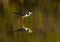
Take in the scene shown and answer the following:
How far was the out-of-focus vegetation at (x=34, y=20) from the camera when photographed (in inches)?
59.7

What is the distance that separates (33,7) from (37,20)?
0.27 feet

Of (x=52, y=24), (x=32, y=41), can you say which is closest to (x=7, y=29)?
(x=32, y=41)

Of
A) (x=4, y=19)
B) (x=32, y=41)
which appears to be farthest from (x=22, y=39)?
(x=4, y=19)

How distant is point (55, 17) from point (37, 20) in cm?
11

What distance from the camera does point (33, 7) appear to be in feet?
5.00

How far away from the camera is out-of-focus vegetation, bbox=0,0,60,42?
59.7 inches

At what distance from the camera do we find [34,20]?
155 centimetres

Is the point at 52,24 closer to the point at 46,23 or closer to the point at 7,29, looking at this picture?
the point at 46,23

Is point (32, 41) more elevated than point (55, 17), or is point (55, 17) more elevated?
point (55, 17)

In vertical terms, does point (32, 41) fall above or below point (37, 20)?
below

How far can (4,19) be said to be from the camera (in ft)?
4.99

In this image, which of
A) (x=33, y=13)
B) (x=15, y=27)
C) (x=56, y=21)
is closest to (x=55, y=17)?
(x=56, y=21)

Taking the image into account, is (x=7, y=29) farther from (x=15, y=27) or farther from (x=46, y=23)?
(x=46, y=23)

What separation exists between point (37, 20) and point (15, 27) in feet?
0.44
